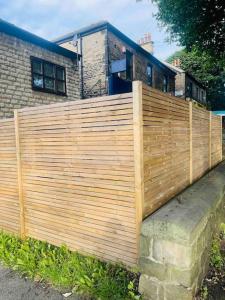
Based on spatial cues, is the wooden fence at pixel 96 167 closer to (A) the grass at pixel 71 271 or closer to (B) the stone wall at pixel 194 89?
(A) the grass at pixel 71 271

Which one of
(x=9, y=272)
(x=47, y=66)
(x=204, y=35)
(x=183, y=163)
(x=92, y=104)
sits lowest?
(x=9, y=272)

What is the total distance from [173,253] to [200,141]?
377cm

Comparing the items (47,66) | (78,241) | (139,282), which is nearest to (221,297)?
(139,282)

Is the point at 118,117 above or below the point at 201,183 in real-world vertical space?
above

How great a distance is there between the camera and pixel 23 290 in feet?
11.4

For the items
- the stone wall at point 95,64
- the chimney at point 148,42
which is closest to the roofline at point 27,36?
the stone wall at point 95,64

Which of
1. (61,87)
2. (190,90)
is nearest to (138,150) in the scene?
(61,87)

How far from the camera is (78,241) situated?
12.9 feet

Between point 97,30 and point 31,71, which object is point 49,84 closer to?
point 31,71

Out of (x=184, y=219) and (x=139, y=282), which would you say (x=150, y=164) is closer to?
(x=184, y=219)

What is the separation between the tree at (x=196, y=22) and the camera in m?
10.5

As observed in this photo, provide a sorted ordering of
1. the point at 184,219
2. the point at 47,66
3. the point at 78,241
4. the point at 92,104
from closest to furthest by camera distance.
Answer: the point at 184,219
the point at 92,104
the point at 78,241
the point at 47,66

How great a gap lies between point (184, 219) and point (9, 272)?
2960 mm

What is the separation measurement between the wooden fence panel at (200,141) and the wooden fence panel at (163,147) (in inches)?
27.7
